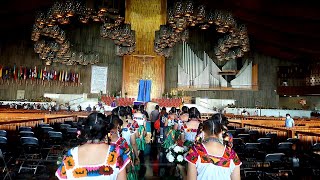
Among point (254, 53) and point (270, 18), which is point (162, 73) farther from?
point (270, 18)

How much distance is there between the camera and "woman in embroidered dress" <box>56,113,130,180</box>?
5.96ft

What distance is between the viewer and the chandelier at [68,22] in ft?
32.6

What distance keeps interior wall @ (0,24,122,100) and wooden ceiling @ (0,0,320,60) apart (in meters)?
1.04

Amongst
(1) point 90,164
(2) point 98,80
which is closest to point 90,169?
(1) point 90,164

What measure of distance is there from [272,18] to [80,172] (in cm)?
1263

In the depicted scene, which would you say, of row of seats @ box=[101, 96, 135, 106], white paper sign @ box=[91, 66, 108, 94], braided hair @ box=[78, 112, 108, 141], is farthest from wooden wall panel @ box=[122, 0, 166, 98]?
braided hair @ box=[78, 112, 108, 141]

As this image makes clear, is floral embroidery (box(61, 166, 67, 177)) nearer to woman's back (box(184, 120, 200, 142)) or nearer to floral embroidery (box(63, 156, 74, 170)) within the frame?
floral embroidery (box(63, 156, 74, 170))

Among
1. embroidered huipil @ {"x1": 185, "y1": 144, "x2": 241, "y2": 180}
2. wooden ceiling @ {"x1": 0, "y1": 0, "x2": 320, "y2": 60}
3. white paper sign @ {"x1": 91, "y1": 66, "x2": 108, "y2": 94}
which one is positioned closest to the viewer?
embroidered huipil @ {"x1": 185, "y1": 144, "x2": 241, "y2": 180}

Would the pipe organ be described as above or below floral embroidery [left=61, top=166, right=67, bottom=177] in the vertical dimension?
above

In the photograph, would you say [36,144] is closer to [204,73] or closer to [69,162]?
[69,162]

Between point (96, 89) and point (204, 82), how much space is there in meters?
7.49

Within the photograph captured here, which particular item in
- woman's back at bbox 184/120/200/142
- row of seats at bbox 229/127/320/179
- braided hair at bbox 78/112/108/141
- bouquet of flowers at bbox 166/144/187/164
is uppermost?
braided hair at bbox 78/112/108/141

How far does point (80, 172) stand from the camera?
1.81 meters

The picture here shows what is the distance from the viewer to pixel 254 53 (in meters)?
19.7
